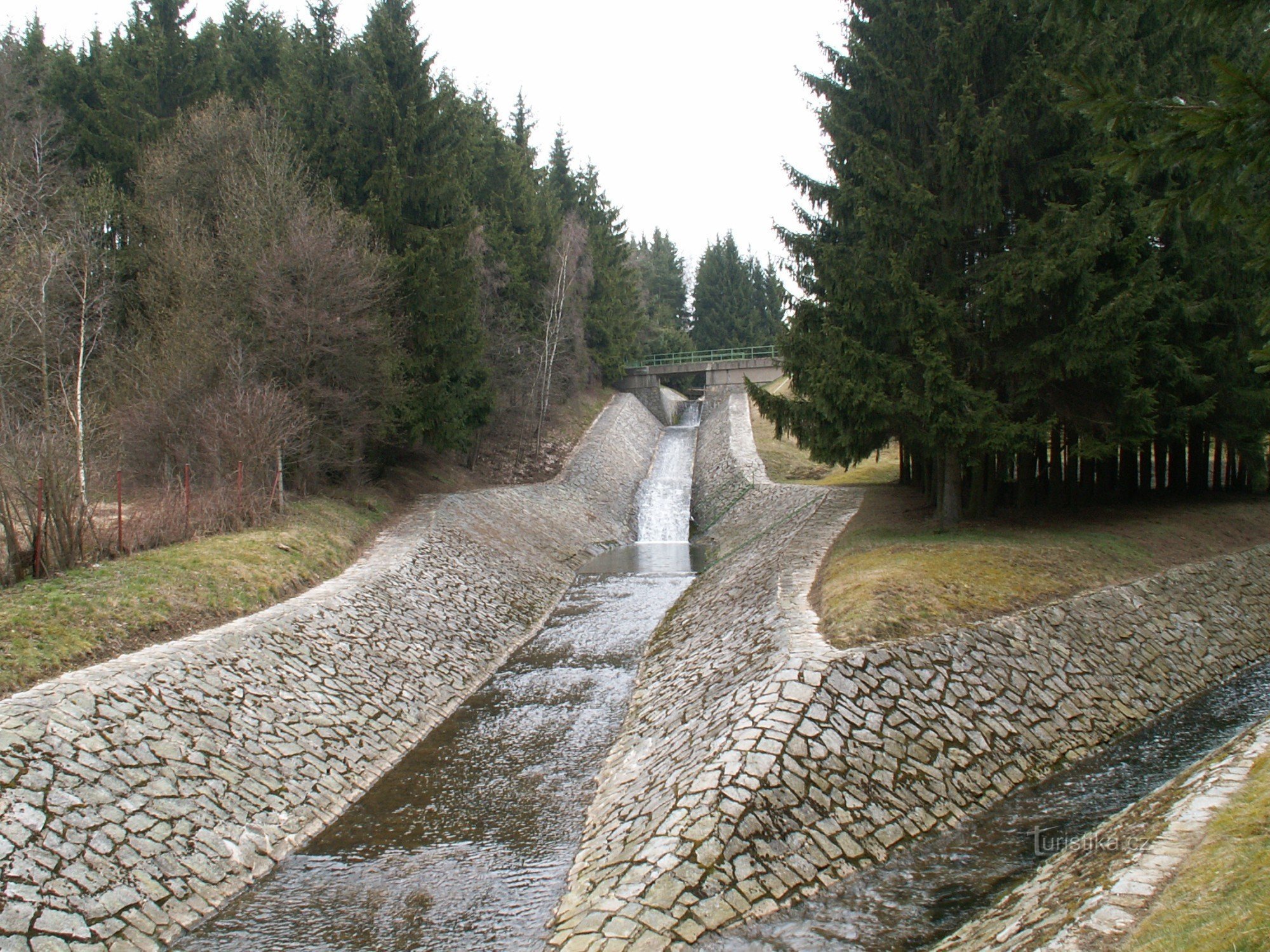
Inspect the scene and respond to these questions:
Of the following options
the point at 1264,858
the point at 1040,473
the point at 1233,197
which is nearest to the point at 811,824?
the point at 1264,858

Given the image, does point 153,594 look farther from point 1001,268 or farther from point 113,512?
point 1001,268

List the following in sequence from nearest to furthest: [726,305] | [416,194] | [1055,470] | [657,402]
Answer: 1. [1055,470]
2. [416,194]
3. [657,402]
4. [726,305]

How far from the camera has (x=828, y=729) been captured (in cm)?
909

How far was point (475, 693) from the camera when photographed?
13.8m

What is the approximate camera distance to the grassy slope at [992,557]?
11.8m

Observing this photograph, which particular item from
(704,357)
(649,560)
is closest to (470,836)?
(649,560)

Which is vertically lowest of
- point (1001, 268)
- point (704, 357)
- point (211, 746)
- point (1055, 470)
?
point (211, 746)

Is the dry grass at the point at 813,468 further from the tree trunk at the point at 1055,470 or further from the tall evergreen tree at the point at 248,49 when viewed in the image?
the tall evergreen tree at the point at 248,49

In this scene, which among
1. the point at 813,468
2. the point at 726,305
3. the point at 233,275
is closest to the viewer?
the point at 233,275

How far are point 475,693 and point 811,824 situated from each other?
7.22m

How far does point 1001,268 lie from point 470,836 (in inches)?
498

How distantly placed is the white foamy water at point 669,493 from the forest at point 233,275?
573 centimetres

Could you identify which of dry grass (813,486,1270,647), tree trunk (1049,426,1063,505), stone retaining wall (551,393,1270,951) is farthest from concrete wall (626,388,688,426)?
stone retaining wall (551,393,1270,951)

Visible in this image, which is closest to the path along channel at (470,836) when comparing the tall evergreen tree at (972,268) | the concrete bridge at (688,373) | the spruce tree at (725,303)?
the tall evergreen tree at (972,268)
